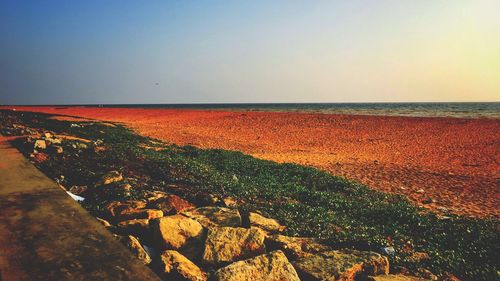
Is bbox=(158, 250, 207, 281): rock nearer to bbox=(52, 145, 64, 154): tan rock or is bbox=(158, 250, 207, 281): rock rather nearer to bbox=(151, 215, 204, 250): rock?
bbox=(151, 215, 204, 250): rock

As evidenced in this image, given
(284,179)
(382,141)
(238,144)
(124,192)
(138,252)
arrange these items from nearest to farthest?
(138,252) → (124,192) → (284,179) → (238,144) → (382,141)

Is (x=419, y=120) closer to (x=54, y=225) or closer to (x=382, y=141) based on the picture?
(x=382, y=141)

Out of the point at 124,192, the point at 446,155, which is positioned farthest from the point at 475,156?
the point at 124,192

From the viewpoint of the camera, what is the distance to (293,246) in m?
4.64

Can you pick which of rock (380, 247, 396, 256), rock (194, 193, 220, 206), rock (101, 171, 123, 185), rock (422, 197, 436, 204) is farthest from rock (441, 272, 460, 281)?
rock (101, 171, 123, 185)

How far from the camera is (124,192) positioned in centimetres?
623

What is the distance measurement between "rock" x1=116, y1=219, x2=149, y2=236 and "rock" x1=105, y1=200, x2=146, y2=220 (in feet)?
1.63

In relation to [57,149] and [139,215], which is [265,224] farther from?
[57,149]

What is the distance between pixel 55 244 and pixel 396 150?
19.3m

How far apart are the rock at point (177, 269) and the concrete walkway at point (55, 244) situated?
83cm

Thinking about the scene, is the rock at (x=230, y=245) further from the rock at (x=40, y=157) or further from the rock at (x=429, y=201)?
Answer: the rock at (x=429, y=201)

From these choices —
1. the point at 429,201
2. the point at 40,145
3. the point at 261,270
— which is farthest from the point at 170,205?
the point at 429,201

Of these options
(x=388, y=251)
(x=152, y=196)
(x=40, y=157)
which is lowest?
(x=388, y=251)

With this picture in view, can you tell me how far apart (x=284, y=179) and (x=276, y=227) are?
469cm
